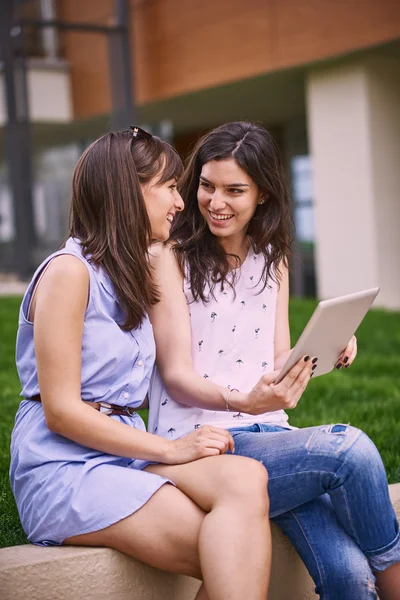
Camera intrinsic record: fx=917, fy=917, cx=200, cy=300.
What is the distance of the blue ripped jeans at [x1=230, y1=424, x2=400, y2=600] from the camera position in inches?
98.8

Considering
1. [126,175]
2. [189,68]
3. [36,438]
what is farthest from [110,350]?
[189,68]

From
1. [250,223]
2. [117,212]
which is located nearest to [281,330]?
[250,223]

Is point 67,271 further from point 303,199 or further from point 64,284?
point 303,199

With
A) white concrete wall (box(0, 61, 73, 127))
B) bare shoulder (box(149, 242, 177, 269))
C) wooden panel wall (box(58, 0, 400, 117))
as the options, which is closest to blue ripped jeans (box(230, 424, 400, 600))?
bare shoulder (box(149, 242, 177, 269))

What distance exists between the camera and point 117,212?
2.54 metres

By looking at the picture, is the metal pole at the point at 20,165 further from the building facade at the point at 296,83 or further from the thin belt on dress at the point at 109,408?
the thin belt on dress at the point at 109,408

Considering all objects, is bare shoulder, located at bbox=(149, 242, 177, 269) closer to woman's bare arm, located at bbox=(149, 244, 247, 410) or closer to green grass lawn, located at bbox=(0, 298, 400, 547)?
woman's bare arm, located at bbox=(149, 244, 247, 410)

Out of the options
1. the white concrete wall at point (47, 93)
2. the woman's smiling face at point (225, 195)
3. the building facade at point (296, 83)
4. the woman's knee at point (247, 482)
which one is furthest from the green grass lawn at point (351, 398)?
the white concrete wall at point (47, 93)

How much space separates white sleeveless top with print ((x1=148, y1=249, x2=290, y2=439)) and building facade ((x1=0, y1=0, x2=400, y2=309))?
26.6 ft

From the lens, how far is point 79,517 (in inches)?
94.3

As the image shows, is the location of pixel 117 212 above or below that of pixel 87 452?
above

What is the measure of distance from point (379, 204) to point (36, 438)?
983 centimetres

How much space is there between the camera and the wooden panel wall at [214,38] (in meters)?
10.8

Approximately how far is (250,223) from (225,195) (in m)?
0.22
